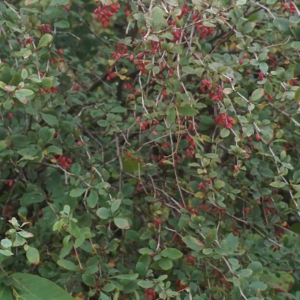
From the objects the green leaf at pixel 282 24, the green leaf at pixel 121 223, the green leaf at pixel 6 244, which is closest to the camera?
the green leaf at pixel 6 244

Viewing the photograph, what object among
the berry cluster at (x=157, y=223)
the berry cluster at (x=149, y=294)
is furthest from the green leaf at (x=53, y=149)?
the berry cluster at (x=149, y=294)

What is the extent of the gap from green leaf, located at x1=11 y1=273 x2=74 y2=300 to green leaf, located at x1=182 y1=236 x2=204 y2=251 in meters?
0.34

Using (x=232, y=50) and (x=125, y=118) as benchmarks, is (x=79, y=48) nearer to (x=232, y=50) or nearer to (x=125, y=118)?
(x=125, y=118)

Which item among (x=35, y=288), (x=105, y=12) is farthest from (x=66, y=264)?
(x=105, y=12)

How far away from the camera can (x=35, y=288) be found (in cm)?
180

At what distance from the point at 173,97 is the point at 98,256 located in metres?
0.49

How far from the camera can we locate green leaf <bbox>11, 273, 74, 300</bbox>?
177 cm

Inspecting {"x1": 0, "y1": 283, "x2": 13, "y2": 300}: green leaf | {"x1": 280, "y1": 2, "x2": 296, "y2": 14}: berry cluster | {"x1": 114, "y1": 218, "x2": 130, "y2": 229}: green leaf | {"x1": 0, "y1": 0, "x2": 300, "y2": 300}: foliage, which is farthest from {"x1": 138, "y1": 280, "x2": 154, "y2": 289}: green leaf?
{"x1": 280, "y1": 2, "x2": 296, "y2": 14}: berry cluster

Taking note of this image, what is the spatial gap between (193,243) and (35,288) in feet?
1.47

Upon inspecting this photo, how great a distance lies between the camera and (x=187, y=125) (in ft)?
6.89

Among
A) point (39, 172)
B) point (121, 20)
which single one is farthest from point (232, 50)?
point (39, 172)

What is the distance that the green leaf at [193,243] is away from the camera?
1.75 m

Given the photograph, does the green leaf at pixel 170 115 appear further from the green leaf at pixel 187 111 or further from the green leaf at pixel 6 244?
the green leaf at pixel 6 244

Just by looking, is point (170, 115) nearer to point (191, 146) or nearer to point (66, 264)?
point (191, 146)
